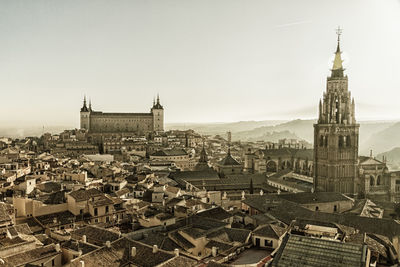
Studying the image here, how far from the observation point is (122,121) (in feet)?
502

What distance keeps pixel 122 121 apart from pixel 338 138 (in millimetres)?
113074

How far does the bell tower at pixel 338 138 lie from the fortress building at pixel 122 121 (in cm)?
9997

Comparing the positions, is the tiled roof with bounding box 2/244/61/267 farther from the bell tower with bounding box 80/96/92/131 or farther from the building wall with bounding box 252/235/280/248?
the bell tower with bounding box 80/96/92/131

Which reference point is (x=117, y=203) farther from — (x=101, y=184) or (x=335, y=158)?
(x=335, y=158)

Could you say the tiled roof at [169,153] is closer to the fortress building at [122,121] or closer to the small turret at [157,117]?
the fortress building at [122,121]

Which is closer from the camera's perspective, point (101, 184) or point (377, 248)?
point (377, 248)

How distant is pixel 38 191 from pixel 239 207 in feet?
76.5

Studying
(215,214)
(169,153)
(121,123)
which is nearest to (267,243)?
(215,214)

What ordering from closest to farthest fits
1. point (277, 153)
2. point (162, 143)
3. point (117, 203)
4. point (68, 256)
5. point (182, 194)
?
point (68, 256) → point (117, 203) → point (182, 194) → point (277, 153) → point (162, 143)

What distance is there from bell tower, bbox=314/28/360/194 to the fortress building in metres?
100.0

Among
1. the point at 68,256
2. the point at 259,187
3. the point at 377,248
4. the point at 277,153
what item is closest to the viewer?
the point at 68,256

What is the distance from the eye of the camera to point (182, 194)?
135ft

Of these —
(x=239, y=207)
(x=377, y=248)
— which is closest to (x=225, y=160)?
(x=239, y=207)

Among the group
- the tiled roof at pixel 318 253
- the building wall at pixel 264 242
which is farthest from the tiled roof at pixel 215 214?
the tiled roof at pixel 318 253
